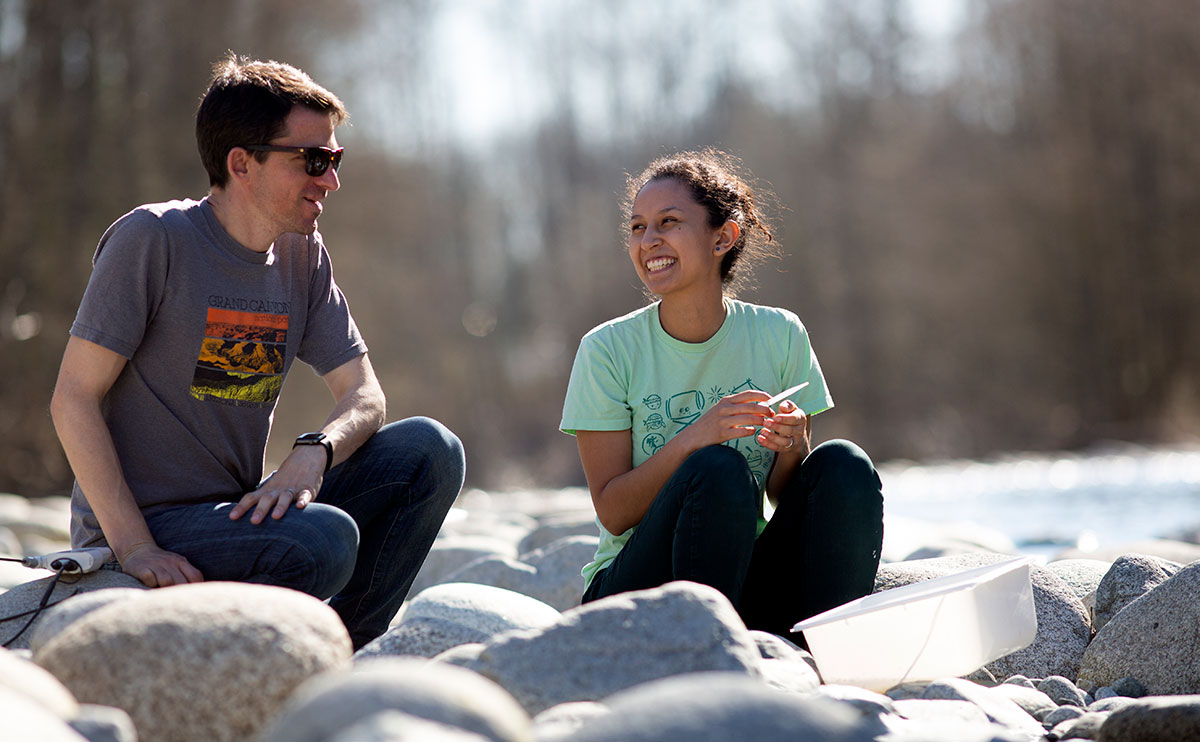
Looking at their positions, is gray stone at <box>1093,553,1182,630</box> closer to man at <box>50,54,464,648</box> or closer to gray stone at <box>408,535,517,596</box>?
man at <box>50,54,464,648</box>

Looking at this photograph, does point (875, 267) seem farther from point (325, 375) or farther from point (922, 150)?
point (325, 375)

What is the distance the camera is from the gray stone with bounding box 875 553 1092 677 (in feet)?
11.0

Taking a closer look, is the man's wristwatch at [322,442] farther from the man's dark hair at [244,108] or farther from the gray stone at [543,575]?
the gray stone at [543,575]

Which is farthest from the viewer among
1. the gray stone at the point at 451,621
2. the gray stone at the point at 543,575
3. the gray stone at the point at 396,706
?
the gray stone at the point at 543,575

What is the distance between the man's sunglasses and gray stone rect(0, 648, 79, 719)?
1.52 metres

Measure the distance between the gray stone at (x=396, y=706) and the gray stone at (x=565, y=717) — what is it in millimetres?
225

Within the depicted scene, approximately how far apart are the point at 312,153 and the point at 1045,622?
2.42m

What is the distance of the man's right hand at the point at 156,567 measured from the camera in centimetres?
255

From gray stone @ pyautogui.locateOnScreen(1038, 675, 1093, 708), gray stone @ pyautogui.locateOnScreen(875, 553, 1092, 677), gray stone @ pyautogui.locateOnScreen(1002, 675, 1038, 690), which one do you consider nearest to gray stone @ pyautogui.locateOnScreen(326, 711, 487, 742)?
gray stone @ pyautogui.locateOnScreen(1038, 675, 1093, 708)

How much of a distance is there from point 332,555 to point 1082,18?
19.3 m

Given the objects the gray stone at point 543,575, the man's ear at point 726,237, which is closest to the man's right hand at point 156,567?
the man's ear at point 726,237

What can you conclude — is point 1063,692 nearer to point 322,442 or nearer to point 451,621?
point 451,621

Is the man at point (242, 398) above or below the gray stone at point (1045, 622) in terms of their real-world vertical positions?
above

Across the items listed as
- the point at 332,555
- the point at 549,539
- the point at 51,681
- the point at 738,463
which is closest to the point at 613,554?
the point at 738,463
